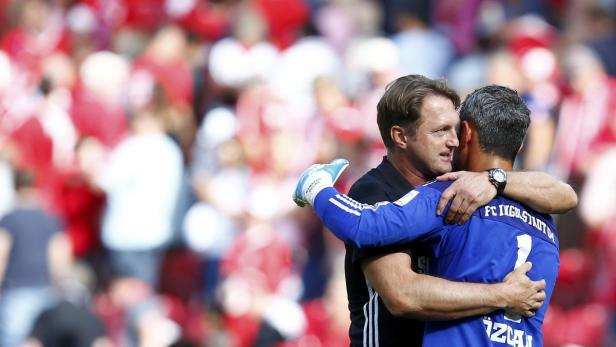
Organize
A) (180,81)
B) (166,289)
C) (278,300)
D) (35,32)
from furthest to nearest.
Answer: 1. (35,32)
2. (180,81)
3. (166,289)
4. (278,300)

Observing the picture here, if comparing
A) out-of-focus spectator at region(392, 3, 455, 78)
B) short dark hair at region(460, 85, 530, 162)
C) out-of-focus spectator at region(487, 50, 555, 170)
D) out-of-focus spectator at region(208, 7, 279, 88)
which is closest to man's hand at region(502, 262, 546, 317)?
short dark hair at region(460, 85, 530, 162)

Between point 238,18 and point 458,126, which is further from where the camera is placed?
point 238,18

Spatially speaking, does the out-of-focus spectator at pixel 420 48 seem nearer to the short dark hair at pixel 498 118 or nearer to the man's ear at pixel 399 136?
the man's ear at pixel 399 136

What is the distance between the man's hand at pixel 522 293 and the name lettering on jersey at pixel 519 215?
165 mm

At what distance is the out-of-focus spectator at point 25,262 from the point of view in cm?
1038

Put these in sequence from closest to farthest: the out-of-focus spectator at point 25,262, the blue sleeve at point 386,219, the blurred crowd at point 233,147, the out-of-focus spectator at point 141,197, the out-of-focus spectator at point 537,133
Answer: the blue sleeve at point 386,219 → the blurred crowd at point 233,147 → the out-of-focus spectator at point 537,133 → the out-of-focus spectator at point 25,262 → the out-of-focus spectator at point 141,197

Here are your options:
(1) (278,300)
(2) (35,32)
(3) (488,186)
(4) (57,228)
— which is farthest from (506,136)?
(2) (35,32)

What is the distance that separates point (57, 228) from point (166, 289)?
3.76 feet

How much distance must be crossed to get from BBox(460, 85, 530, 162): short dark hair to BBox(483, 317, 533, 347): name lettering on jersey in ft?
1.95

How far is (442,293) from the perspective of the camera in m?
4.57

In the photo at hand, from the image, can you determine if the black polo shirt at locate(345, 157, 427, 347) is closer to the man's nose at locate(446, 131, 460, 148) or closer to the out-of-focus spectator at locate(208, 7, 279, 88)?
the man's nose at locate(446, 131, 460, 148)

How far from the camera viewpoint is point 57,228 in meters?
10.5

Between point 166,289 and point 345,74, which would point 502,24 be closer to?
point 345,74

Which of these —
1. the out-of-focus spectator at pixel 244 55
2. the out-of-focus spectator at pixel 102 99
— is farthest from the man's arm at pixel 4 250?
the out-of-focus spectator at pixel 244 55
